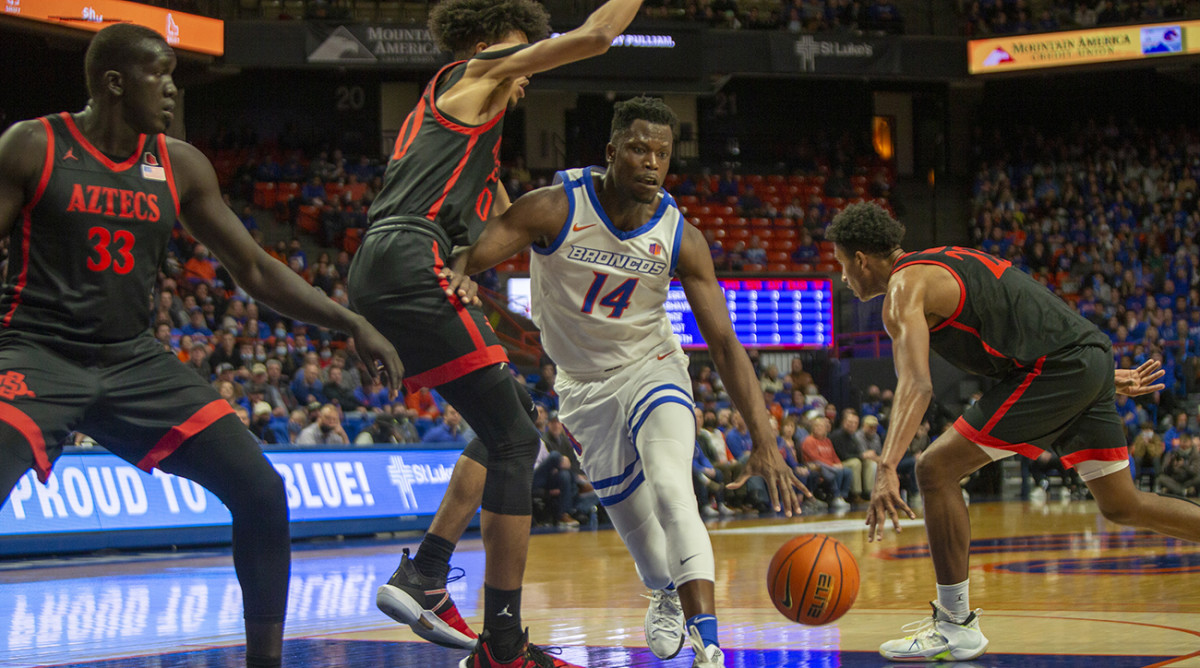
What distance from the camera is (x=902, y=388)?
4.41 meters

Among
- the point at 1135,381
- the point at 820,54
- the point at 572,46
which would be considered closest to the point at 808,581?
the point at 1135,381

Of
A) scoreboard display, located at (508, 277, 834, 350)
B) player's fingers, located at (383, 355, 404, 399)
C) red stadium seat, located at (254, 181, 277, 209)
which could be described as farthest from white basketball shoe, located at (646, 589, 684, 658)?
red stadium seat, located at (254, 181, 277, 209)

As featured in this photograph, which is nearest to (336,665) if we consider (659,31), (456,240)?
(456,240)

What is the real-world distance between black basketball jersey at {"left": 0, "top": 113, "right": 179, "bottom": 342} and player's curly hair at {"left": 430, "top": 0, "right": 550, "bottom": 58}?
141 centimetres

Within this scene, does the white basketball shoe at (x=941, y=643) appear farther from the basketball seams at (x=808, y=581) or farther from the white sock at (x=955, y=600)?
the basketball seams at (x=808, y=581)

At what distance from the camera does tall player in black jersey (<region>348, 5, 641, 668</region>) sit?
158 inches

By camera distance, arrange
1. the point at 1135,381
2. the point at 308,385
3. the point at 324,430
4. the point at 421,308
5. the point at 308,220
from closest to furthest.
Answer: the point at 421,308, the point at 1135,381, the point at 324,430, the point at 308,385, the point at 308,220

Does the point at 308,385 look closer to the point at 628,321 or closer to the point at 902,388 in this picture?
the point at 628,321

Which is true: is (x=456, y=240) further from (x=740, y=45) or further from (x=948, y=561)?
(x=740, y=45)

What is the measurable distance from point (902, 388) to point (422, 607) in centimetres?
193

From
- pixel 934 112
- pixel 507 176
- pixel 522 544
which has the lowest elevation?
pixel 522 544

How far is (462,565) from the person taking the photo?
9.16 metres

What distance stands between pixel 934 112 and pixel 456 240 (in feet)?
80.1

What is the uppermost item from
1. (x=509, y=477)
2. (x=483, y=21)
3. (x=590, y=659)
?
(x=483, y=21)
